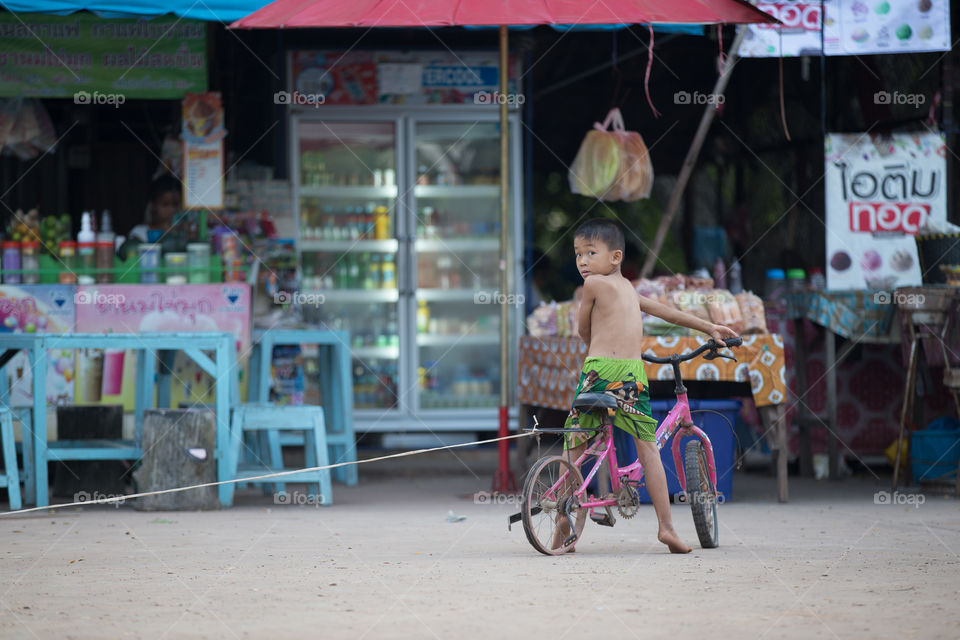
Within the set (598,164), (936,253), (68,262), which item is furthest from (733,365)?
(68,262)

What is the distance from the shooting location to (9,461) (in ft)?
23.1

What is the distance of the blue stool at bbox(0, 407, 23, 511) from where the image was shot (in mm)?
6973

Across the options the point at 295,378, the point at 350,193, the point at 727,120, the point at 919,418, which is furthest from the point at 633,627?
the point at 727,120

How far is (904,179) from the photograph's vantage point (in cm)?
854

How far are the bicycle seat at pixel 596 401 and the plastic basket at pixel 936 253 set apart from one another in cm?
363

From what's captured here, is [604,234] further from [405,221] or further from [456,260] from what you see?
[456,260]

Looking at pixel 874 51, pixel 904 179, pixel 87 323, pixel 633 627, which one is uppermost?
pixel 874 51

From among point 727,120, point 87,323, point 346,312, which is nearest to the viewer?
point 87,323

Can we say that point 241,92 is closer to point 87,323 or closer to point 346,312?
point 346,312

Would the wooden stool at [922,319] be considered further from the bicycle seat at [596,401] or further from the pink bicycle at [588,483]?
the bicycle seat at [596,401]

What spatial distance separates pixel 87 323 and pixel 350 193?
8.88ft

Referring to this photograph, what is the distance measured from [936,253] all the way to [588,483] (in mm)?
3768

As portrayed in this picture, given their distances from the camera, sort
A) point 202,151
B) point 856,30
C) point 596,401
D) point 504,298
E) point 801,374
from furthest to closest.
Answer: point 202,151 → point 801,374 → point 856,30 → point 504,298 → point 596,401

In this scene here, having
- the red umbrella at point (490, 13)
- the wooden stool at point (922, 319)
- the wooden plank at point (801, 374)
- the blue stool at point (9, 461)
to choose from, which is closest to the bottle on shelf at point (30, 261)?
the blue stool at point (9, 461)
